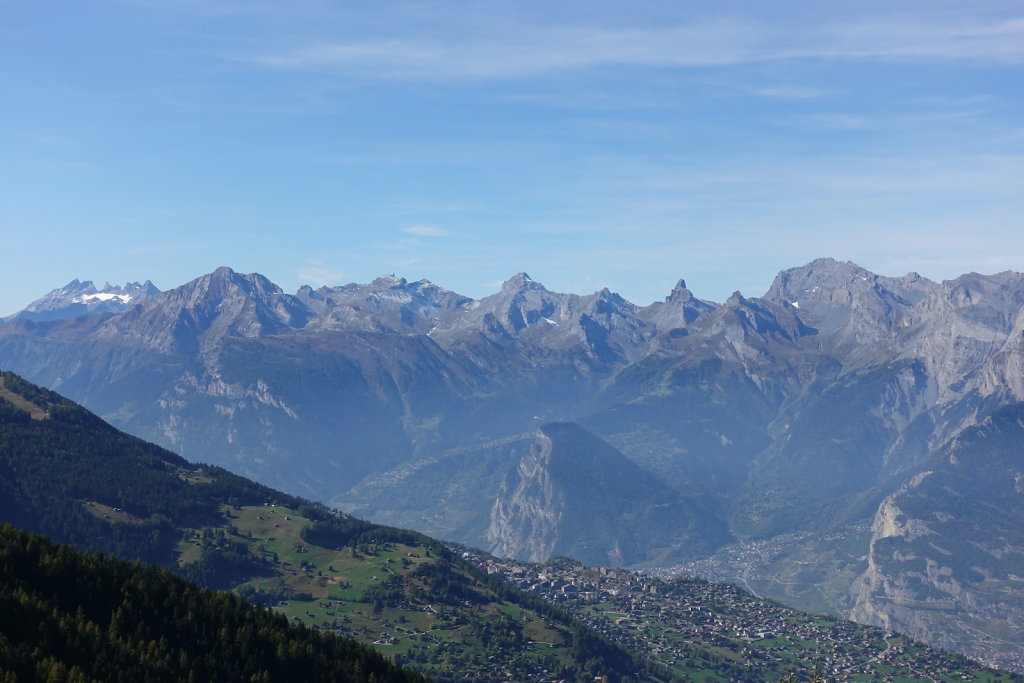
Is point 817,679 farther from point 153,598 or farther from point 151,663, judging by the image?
point 153,598

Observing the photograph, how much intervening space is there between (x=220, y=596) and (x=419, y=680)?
30.9 m

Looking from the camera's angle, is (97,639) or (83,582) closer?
(97,639)

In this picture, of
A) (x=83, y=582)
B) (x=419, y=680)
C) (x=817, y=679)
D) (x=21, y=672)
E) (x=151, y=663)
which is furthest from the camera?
(x=419, y=680)

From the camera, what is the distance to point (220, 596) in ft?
509

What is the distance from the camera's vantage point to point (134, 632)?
130625 millimetres

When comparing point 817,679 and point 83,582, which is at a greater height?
point 817,679

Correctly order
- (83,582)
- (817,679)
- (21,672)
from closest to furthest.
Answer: (817,679) < (21,672) < (83,582)

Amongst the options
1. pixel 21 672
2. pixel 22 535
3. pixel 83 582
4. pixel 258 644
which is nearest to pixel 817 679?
pixel 21 672

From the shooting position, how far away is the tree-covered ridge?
11662 centimetres

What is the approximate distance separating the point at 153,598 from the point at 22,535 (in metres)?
18.7

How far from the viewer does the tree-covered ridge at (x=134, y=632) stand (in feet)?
383

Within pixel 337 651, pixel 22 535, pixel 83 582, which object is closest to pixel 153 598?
pixel 83 582

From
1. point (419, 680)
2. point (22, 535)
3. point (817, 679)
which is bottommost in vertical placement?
point (419, 680)

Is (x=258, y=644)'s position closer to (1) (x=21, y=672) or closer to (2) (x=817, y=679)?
(1) (x=21, y=672)
